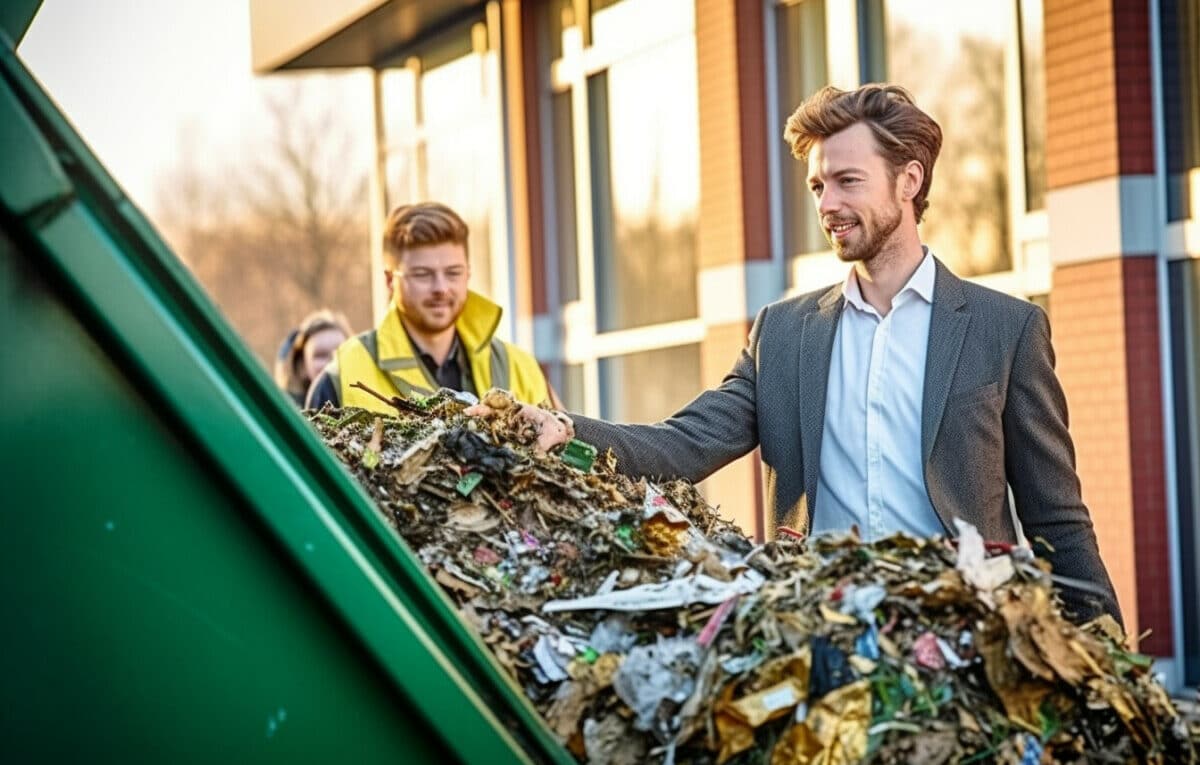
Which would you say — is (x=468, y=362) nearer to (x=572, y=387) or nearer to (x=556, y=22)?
(x=572, y=387)

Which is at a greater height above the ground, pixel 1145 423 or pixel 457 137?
pixel 457 137

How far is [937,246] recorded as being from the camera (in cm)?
976

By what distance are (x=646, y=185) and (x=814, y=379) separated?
9095 mm

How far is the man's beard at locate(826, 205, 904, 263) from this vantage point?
3902 mm

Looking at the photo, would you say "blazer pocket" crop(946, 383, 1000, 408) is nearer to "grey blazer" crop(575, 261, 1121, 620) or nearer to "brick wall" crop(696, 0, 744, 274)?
"grey blazer" crop(575, 261, 1121, 620)

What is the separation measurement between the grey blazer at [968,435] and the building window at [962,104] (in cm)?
522

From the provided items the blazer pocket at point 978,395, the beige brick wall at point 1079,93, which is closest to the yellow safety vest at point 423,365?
the blazer pocket at point 978,395

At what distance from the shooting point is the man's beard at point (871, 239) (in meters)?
3.90

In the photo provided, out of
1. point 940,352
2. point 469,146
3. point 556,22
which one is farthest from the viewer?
point 469,146

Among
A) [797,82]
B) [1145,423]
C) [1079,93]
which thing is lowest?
[1145,423]

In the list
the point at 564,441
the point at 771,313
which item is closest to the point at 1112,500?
the point at 771,313

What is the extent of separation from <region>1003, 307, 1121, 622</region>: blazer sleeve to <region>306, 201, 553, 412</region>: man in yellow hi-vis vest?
209 cm

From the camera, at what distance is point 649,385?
13016 mm

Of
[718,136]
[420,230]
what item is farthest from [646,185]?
[420,230]
